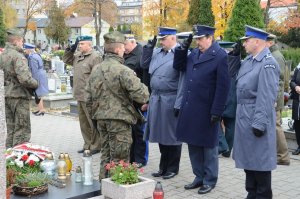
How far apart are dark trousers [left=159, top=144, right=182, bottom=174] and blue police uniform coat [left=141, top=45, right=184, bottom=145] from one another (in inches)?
8.5

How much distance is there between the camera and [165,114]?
638cm

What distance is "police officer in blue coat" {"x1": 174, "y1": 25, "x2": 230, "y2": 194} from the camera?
563 cm

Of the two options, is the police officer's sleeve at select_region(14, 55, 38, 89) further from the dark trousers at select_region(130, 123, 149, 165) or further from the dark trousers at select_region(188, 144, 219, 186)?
the dark trousers at select_region(188, 144, 219, 186)

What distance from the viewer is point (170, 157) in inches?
261

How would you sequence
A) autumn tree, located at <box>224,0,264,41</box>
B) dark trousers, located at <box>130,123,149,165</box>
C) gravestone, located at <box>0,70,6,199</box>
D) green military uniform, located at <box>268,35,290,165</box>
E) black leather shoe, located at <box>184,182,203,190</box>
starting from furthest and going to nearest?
autumn tree, located at <box>224,0,264,41</box>
dark trousers, located at <box>130,123,149,165</box>
green military uniform, located at <box>268,35,290,165</box>
black leather shoe, located at <box>184,182,203,190</box>
gravestone, located at <box>0,70,6,199</box>

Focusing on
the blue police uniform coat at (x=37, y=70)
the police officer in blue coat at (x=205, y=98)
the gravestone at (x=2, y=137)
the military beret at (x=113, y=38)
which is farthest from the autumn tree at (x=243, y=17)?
the gravestone at (x=2, y=137)

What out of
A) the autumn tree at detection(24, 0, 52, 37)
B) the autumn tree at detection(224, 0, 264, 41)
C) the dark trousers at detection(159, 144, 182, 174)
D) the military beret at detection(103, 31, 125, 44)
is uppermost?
the autumn tree at detection(24, 0, 52, 37)

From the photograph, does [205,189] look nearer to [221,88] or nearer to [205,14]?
[221,88]

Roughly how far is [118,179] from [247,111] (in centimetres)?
155

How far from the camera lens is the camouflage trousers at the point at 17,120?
24.8 ft

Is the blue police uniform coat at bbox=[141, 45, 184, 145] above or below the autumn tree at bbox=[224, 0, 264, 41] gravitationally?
below

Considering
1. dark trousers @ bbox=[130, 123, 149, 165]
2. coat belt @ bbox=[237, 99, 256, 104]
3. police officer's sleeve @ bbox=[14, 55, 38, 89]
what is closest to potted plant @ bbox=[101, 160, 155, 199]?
coat belt @ bbox=[237, 99, 256, 104]

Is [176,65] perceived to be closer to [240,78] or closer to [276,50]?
[240,78]

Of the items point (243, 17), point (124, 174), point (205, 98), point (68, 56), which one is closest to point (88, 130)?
point (68, 56)
